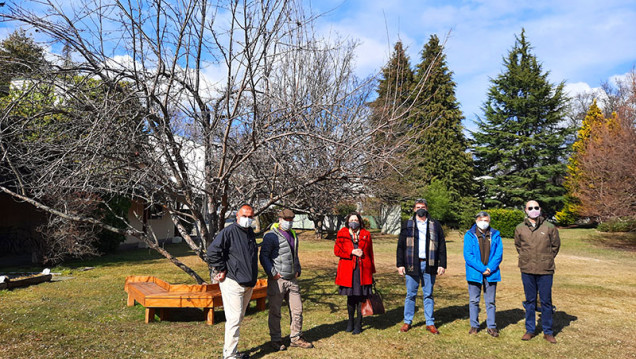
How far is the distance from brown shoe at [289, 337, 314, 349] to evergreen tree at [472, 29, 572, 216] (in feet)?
96.5

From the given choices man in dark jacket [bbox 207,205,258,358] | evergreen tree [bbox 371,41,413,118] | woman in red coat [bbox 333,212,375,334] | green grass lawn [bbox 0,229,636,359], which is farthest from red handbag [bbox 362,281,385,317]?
evergreen tree [bbox 371,41,413,118]

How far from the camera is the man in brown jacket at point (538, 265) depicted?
5.52m

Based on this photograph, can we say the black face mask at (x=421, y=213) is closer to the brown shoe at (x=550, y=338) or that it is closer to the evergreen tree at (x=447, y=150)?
the brown shoe at (x=550, y=338)

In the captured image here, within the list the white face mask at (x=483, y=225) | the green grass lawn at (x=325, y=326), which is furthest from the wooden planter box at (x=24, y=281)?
the white face mask at (x=483, y=225)

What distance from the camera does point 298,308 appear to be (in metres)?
5.11

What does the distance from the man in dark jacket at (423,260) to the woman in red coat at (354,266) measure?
1.71 feet

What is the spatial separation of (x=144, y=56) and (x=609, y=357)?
22.2 feet

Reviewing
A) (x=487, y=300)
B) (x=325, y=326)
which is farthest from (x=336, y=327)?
(x=487, y=300)

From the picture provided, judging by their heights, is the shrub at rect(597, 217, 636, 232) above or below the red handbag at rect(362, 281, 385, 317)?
above

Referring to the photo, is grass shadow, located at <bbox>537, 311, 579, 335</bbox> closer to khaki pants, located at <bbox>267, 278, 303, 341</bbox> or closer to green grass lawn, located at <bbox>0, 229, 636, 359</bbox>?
green grass lawn, located at <bbox>0, 229, 636, 359</bbox>

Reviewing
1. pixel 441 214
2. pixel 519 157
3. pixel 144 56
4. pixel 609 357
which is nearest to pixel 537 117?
pixel 519 157

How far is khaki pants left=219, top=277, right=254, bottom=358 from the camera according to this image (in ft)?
14.6

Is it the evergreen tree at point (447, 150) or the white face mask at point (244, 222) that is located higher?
the evergreen tree at point (447, 150)

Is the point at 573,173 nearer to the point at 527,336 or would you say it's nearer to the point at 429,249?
the point at 527,336
